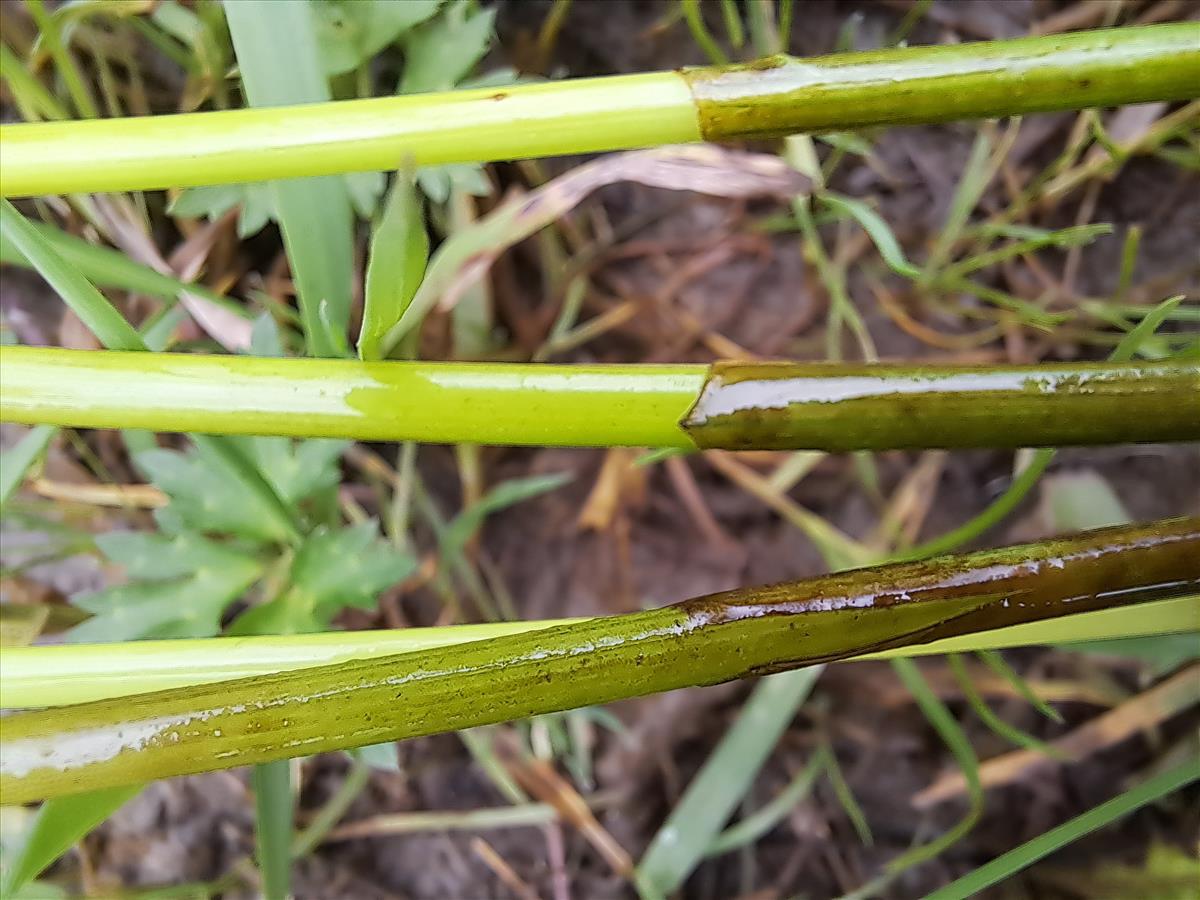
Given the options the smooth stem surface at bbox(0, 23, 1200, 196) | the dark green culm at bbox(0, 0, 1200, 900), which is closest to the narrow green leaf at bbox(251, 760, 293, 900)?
the dark green culm at bbox(0, 0, 1200, 900)

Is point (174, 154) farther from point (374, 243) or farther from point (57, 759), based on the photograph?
point (57, 759)

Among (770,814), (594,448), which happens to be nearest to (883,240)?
(594,448)

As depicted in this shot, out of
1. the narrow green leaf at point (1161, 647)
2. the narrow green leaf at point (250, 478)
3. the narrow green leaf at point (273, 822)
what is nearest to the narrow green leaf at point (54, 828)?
the narrow green leaf at point (273, 822)

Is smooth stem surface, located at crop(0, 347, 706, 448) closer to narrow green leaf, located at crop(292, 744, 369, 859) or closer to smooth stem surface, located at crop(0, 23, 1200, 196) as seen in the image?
smooth stem surface, located at crop(0, 23, 1200, 196)

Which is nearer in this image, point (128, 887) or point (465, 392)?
point (465, 392)

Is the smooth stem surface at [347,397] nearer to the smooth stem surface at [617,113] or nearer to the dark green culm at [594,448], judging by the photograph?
the dark green culm at [594,448]

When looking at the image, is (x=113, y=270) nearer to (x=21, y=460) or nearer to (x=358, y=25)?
(x=21, y=460)

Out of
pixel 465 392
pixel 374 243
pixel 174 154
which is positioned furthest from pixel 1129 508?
pixel 174 154

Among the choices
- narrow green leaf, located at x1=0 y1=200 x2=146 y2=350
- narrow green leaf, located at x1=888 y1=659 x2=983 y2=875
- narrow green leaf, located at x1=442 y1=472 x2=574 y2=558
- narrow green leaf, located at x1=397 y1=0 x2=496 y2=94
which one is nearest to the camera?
narrow green leaf, located at x1=0 y1=200 x2=146 y2=350
